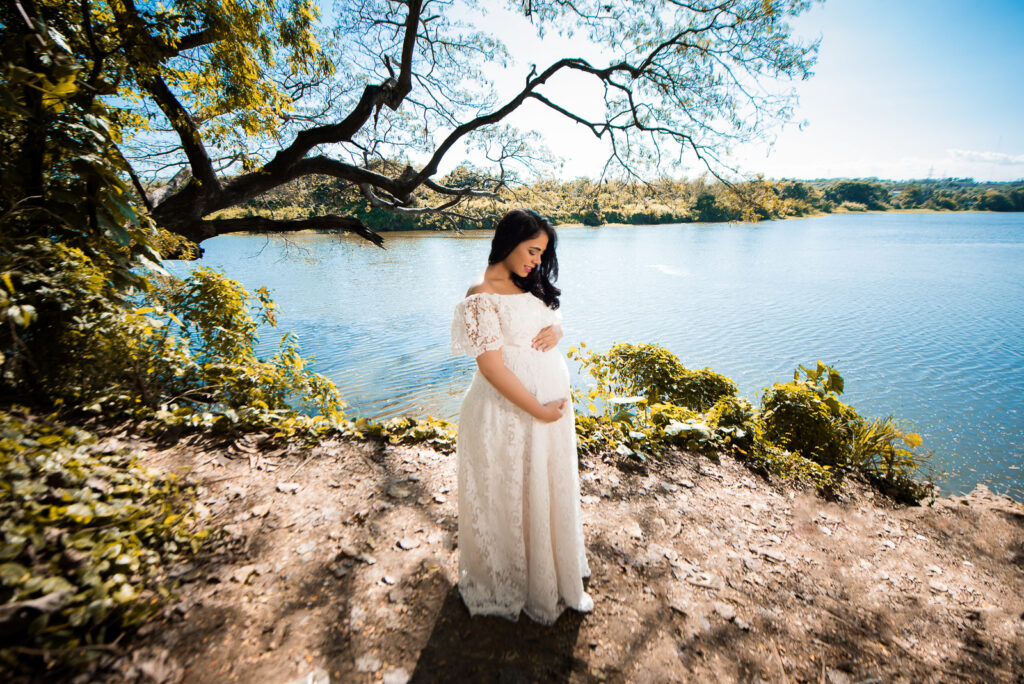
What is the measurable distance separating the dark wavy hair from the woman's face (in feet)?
0.05

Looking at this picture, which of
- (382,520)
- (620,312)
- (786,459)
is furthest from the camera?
(620,312)

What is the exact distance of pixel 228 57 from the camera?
5109 mm

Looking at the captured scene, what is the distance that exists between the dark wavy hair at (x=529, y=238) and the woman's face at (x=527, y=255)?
2 centimetres

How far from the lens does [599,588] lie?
2.41 m

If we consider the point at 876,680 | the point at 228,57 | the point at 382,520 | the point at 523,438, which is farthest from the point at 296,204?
the point at 876,680

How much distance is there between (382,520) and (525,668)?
1.40 metres

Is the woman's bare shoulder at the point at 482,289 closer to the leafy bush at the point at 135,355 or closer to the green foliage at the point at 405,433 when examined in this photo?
the green foliage at the point at 405,433

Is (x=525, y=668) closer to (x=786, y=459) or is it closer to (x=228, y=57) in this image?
(x=786, y=459)

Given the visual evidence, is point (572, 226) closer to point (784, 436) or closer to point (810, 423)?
point (810, 423)

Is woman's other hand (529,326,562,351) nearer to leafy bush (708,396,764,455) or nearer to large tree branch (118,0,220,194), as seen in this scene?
leafy bush (708,396,764,455)

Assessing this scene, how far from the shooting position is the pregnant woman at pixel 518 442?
6.25 feet

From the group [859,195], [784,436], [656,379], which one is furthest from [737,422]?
[859,195]

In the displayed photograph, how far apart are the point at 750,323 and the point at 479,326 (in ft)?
44.5

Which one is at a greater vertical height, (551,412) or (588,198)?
(588,198)
